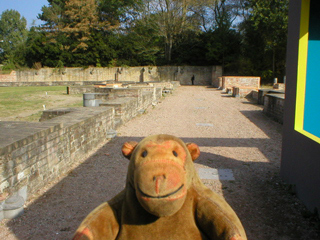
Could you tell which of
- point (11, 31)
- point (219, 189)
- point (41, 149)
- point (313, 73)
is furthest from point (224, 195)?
point (11, 31)

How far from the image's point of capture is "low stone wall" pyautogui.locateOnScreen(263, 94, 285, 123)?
1082 centimetres

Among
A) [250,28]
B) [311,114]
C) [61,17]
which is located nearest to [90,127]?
[311,114]

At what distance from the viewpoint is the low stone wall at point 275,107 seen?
426 inches

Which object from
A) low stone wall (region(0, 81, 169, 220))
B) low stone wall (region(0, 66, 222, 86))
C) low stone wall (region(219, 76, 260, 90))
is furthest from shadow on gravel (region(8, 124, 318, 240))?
low stone wall (region(0, 66, 222, 86))

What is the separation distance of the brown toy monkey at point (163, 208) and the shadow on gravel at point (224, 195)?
1.51 metres

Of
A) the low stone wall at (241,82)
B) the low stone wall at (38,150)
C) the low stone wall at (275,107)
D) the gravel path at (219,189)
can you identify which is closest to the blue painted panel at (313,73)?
the gravel path at (219,189)

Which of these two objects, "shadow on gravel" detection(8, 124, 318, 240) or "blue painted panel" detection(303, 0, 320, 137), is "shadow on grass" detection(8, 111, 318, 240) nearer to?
"shadow on gravel" detection(8, 124, 318, 240)

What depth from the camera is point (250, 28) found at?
3269cm

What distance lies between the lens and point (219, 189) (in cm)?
480

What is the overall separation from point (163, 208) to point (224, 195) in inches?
113

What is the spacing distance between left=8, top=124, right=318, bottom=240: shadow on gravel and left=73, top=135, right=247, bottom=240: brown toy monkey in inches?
59.5

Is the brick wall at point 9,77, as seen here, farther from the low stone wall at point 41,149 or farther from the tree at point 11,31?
the low stone wall at point 41,149

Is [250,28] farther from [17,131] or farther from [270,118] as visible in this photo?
[17,131]

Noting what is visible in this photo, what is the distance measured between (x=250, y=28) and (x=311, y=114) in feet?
100
